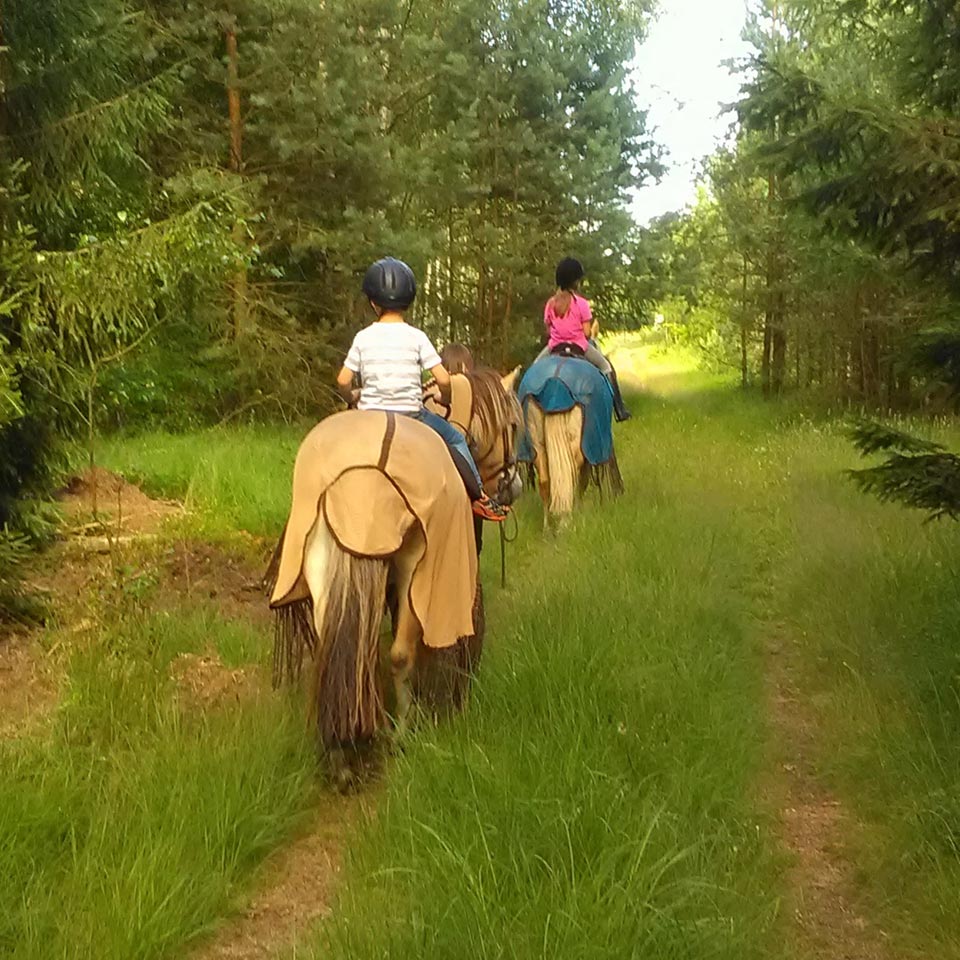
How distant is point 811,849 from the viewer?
11.6ft

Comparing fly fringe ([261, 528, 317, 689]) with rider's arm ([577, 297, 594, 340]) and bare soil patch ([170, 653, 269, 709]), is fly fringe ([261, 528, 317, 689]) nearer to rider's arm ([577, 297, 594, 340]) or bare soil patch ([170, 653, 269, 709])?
bare soil patch ([170, 653, 269, 709])

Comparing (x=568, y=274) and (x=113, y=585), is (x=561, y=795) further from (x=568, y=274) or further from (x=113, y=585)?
(x=568, y=274)

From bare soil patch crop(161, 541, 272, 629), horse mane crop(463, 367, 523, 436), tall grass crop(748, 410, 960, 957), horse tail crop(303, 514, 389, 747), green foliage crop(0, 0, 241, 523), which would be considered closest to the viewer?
tall grass crop(748, 410, 960, 957)

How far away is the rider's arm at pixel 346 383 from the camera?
177 inches

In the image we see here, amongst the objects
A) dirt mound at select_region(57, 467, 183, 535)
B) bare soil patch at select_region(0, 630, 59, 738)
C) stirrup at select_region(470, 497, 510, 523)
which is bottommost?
bare soil patch at select_region(0, 630, 59, 738)

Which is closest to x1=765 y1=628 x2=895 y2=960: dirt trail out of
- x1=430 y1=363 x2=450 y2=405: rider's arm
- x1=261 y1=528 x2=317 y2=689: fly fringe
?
x1=261 y1=528 x2=317 y2=689: fly fringe

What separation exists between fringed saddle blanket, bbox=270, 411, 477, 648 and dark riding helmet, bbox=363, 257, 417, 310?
751mm

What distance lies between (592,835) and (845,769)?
1.48 metres

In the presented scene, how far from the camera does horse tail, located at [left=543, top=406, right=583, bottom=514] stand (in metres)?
8.09

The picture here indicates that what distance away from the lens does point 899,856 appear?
3.20 m

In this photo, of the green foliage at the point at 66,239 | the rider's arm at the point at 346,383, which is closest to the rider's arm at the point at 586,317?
the green foliage at the point at 66,239

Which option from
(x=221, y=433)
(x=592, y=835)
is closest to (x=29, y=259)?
(x=592, y=835)

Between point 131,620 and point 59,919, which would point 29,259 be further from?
point 59,919

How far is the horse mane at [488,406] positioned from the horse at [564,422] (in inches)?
53.2
